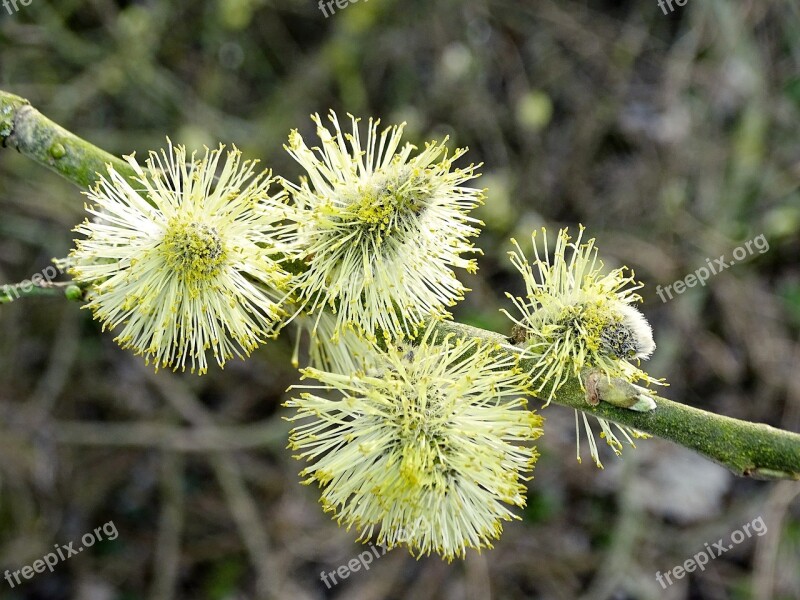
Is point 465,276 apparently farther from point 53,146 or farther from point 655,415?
point 53,146

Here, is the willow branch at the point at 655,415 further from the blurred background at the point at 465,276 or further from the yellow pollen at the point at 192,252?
the blurred background at the point at 465,276

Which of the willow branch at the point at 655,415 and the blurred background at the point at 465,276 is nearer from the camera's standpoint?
the willow branch at the point at 655,415

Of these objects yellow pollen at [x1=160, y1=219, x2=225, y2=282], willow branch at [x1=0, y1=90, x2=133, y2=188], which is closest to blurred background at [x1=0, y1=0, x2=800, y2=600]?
willow branch at [x1=0, y1=90, x2=133, y2=188]

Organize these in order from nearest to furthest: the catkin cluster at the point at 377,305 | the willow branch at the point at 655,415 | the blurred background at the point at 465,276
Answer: the willow branch at the point at 655,415 < the catkin cluster at the point at 377,305 < the blurred background at the point at 465,276

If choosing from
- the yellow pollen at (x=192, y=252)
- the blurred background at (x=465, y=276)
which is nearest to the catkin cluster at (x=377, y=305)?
the yellow pollen at (x=192, y=252)

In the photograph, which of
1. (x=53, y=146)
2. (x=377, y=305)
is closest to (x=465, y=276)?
(x=377, y=305)

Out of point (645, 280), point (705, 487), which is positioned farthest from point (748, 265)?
point (705, 487)
